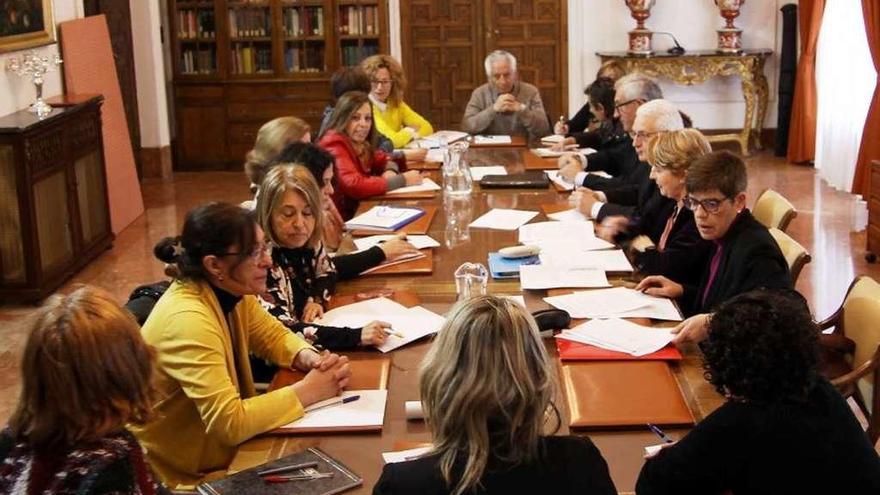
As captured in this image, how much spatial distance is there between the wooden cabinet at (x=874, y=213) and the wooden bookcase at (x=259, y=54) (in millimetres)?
4814

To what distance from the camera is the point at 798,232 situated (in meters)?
7.34

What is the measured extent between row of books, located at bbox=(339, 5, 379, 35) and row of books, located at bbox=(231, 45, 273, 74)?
2.30 feet

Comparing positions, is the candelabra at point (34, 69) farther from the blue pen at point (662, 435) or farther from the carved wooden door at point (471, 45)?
the blue pen at point (662, 435)

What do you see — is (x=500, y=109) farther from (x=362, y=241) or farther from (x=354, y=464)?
(x=354, y=464)

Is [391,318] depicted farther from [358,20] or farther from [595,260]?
[358,20]

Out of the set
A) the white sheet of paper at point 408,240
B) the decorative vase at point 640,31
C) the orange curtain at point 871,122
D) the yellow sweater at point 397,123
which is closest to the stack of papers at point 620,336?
the white sheet of paper at point 408,240

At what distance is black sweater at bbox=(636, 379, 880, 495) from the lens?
2164 mm

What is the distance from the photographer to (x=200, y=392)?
265 cm

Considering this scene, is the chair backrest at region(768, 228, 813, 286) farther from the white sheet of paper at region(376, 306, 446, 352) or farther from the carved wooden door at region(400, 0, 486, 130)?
the carved wooden door at region(400, 0, 486, 130)

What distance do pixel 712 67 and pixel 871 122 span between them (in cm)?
219

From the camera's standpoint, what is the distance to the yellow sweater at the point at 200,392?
2.59m

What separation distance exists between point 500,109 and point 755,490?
491cm

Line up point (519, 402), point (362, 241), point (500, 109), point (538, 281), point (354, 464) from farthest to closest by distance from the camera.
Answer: point (500, 109), point (362, 241), point (538, 281), point (354, 464), point (519, 402)

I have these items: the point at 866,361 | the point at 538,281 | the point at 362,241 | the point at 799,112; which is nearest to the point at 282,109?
the point at 799,112
